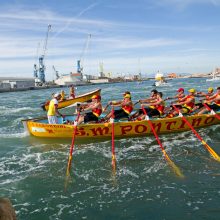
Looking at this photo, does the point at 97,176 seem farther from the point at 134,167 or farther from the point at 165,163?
the point at 165,163

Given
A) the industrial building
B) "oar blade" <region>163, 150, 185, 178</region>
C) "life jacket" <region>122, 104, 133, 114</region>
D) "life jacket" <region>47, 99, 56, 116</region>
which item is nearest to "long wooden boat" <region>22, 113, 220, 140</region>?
"life jacket" <region>47, 99, 56, 116</region>

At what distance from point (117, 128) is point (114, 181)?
4.68 metres

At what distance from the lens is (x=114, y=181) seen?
9195mm

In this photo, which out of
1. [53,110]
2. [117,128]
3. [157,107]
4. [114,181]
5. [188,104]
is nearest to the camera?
[114,181]

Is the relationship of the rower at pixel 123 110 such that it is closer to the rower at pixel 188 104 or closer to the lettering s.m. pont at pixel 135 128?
the lettering s.m. pont at pixel 135 128

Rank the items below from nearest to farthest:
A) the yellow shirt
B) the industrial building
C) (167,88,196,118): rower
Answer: the yellow shirt
(167,88,196,118): rower
the industrial building

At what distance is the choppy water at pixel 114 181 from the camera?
7.42 m

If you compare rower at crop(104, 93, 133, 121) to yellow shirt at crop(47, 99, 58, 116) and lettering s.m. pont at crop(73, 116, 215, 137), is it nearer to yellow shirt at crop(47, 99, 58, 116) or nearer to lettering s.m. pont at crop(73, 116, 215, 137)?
lettering s.m. pont at crop(73, 116, 215, 137)

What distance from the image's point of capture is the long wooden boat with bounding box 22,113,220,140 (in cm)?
1358

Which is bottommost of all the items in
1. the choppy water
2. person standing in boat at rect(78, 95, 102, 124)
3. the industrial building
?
the choppy water

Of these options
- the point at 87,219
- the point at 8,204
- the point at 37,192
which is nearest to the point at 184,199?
the point at 87,219

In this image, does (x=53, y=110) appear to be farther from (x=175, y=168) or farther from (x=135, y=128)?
(x=175, y=168)

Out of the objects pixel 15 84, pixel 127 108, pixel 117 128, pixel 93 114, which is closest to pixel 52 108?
pixel 93 114

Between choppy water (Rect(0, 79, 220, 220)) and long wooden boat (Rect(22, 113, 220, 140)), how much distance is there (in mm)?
459
